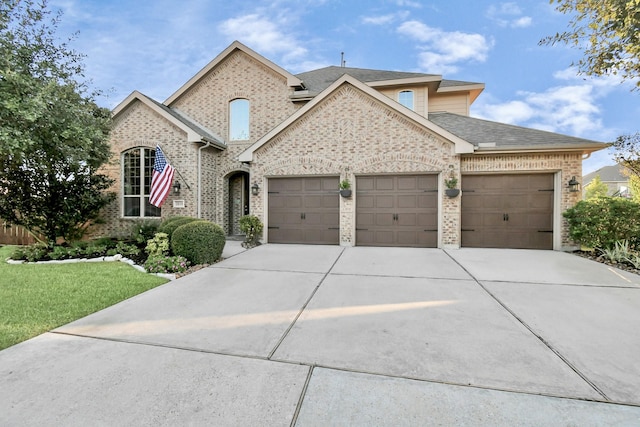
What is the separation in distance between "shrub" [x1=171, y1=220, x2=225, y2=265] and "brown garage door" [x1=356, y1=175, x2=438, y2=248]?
4698 mm

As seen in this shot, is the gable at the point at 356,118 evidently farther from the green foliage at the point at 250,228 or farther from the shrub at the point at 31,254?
the shrub at the point at 31,254

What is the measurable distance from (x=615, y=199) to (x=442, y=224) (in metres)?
4.24

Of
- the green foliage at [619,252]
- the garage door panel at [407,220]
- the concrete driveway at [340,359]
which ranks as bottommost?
the concrete driveway at [340,359]

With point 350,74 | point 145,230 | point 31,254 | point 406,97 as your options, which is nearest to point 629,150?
point 406,97

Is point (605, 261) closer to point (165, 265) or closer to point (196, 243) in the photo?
point (196, 243)

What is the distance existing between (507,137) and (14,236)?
59.4 feet

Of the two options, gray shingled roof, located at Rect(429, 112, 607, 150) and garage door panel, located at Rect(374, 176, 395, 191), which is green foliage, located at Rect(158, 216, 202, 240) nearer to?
garage door panel, located at Rect(374, 176, 395, 191)

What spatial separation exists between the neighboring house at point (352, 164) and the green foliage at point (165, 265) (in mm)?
4103

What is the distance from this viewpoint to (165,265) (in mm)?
6148

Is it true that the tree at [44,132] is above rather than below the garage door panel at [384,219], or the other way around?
above

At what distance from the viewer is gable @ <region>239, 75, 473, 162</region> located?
880 centimetres

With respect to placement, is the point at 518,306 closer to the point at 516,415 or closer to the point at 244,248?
the point at 516,415

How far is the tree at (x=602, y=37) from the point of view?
5.45m

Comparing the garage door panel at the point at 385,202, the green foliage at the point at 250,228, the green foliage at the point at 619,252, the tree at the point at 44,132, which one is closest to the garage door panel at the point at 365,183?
the garage door panel at the point at 385,202
